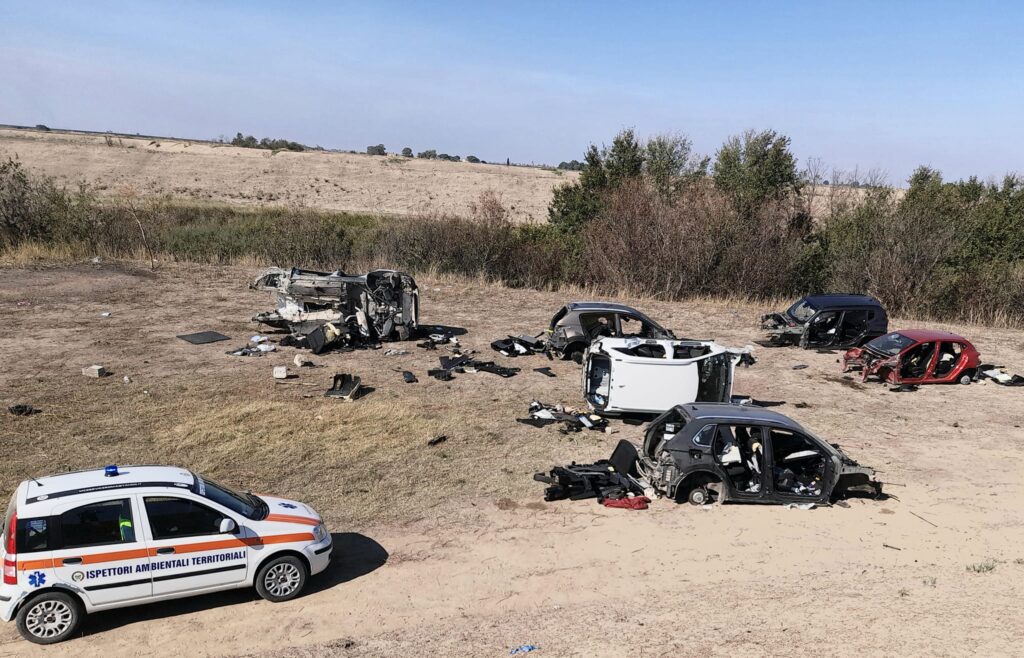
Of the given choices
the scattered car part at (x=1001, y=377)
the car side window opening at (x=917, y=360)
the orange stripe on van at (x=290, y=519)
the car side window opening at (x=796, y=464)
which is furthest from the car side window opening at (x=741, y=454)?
the scattered car part at (x=1001, y=377)

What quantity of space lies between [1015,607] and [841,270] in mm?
25045

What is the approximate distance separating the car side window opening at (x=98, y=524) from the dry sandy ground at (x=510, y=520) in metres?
1.00

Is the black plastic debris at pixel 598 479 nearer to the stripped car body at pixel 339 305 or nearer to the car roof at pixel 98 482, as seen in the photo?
the car roof at pixel 98 482

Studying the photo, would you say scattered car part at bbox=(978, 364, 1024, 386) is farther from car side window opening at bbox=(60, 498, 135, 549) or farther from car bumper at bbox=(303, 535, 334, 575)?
car side window opening at bbox=(60, 498, 135, 549)

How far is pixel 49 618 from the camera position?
6.87m

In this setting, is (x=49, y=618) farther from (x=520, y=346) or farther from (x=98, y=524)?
(x=520, y=346)

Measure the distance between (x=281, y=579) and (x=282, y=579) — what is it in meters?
0.01

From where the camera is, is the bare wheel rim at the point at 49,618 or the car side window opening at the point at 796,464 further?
the car side window opening at the point at 796,464

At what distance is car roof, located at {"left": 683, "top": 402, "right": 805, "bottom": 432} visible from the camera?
400 inches

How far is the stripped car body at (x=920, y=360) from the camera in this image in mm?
16828

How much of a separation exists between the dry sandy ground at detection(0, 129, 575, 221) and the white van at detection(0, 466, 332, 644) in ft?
160

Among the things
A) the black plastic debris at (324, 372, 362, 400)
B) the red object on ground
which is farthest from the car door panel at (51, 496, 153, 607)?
the black plastic debris at (324, 372, 362, 400)

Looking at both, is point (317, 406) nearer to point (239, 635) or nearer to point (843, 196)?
point (239, 635)

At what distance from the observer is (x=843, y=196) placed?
1463 inches
